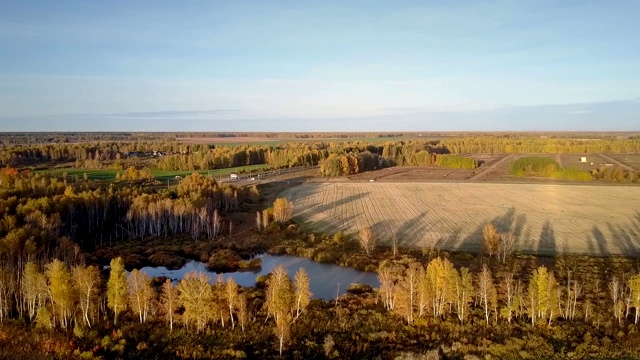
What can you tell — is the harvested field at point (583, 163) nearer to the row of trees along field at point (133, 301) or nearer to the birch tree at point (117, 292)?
the row of trees along field at point (133, 301)

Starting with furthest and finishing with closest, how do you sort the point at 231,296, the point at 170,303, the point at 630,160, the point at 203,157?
the point at 203,157 → the point at 630,160 → the point at 231,296 → the point at 170,303

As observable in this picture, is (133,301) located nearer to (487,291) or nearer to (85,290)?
(85,290)

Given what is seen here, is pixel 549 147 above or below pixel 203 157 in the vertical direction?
above

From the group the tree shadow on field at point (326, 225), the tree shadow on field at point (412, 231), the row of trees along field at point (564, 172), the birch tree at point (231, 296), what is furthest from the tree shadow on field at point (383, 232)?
the row of trees along field at point (564, 172)

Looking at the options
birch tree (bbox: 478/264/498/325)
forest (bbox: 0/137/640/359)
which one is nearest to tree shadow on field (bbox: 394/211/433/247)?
forest (bbox: 0/137/640/359)

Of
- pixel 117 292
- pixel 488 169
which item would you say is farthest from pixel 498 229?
pixel 488 169

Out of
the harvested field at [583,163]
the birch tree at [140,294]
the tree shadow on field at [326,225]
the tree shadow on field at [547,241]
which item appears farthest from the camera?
the harvested field at [583,163]
